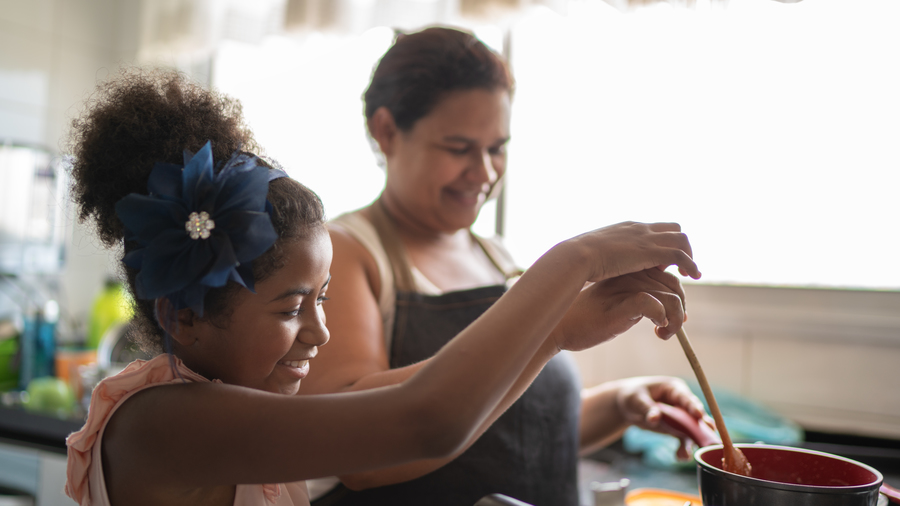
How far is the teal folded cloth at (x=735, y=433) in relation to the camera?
140 centimetres

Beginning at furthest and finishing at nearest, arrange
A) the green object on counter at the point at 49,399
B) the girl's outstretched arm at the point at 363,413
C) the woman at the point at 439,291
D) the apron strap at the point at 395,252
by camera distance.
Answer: the green object on counter at the point at 49,399 → the apron strap at the point at 395,252 → the woman at the point at 439,291 → the girl's outstretched arm at the point at 363,413

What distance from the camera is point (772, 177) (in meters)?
1.55

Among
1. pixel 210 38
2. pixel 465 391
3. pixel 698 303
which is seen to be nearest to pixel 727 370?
pixel 698 303

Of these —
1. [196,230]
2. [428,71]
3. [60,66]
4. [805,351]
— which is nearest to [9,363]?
[60,66]

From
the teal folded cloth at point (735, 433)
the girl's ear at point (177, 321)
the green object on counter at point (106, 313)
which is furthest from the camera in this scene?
the green object on counter at point (106, 313)

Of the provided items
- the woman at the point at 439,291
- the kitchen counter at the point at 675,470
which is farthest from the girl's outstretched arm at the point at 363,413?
the kitchen counter at the point at 675,470

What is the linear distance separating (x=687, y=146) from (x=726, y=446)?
1.11 metres

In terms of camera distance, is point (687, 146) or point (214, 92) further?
point (687, 146)

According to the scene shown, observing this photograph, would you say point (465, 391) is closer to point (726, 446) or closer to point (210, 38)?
point (726, 446)

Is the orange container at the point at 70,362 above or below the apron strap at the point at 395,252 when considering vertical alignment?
below

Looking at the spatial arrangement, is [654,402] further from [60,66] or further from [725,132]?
[60,66]

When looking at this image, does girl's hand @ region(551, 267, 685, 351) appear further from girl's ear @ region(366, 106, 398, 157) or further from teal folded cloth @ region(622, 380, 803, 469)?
teal folded cloth @ region(622, 380, 803, 469)

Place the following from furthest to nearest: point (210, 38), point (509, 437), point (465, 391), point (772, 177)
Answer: point (210, 38) < point (772, 177) < point (509, 437) < point (465, 391)

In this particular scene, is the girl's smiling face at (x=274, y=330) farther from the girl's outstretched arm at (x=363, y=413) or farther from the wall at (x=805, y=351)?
the wall at (x=805, y=351)
